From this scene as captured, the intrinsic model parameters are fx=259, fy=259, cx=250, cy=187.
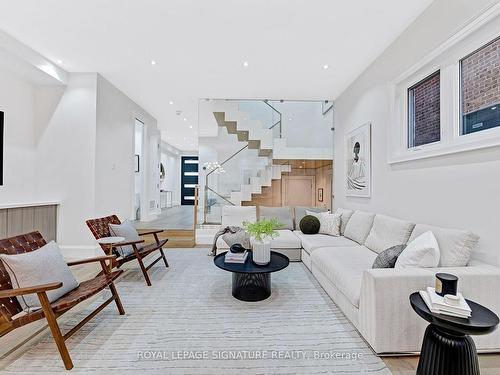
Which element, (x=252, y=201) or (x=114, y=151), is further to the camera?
(x=252, y=201)

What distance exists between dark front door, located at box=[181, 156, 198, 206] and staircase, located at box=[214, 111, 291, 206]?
7931 mm

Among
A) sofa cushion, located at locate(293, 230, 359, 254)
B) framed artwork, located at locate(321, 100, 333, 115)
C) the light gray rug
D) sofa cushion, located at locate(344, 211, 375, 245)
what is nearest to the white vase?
the light gray rug

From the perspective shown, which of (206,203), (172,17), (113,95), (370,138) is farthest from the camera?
(206,203)

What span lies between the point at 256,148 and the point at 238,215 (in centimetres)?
169

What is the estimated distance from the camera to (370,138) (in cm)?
393

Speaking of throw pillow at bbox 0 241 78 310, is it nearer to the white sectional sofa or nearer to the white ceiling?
the white sectional sofa

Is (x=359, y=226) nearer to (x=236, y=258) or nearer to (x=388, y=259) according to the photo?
(x=388, y=259)

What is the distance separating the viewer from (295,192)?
575 centimetres

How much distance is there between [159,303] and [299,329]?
57.3 inches

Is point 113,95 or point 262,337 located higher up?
point 113,95

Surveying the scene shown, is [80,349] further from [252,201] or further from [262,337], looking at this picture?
[252,201]

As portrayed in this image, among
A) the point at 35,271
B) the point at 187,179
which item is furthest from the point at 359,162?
the point at 187,179

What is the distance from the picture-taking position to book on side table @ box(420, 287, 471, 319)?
4.81 feet

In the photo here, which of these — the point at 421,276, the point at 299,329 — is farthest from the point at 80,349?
the point at 421,276
